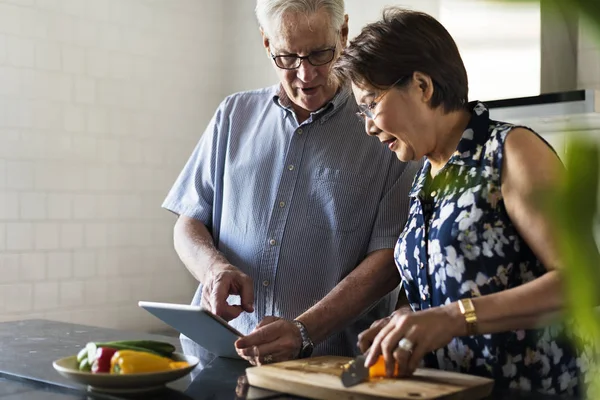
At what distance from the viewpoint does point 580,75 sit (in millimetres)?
3596

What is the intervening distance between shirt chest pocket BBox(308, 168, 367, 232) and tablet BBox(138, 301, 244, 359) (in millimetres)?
555

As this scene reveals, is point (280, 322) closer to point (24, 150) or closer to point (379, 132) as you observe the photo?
point (379, 132)

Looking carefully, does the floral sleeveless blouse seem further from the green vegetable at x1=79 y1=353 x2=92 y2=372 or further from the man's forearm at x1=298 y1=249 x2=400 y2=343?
the green vegetable at x1=79 y1=353 x2=92 y2=372

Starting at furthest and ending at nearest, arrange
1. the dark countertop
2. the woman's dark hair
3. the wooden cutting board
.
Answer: the woman's dark hair < the dark countertop < the wooden cutting board

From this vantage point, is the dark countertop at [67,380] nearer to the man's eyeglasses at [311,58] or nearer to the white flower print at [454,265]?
the white flower print at [454,265]

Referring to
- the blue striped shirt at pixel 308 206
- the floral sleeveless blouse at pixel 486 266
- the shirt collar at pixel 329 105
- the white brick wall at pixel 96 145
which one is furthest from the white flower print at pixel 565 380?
the white brick wall at pixel 96 145

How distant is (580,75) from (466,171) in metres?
2.11

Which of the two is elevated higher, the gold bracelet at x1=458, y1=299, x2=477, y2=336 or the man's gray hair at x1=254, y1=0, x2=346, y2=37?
the man's gray hair at x1=254, y1=0, x2=346, y2=37

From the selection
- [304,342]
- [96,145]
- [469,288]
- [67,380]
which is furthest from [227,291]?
[96,145]

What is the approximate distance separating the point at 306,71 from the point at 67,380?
1108mm

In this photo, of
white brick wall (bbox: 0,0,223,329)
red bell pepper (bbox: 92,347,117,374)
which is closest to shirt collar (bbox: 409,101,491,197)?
red bell pepper (bbox: 92,347,117,374)

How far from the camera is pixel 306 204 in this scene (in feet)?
7.68

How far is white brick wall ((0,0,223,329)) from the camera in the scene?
13.8ft

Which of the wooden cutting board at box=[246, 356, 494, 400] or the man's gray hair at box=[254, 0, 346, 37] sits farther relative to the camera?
the man's gray hair at box=[254, 0, 346, 37]
